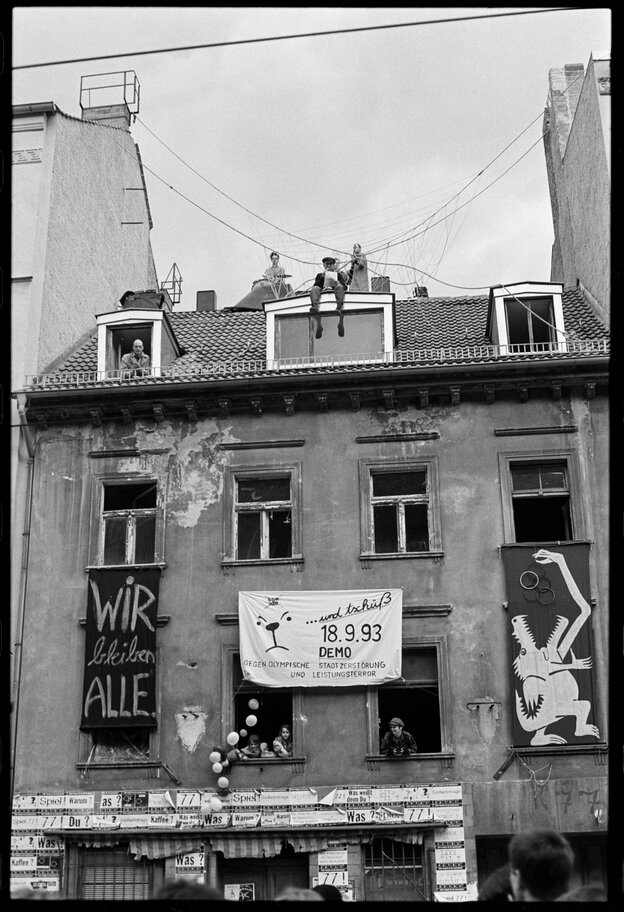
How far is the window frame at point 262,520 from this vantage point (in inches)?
782

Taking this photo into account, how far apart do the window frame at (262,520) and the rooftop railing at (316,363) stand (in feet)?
5.70

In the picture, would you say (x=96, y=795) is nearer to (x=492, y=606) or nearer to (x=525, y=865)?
(x=492, y=606)

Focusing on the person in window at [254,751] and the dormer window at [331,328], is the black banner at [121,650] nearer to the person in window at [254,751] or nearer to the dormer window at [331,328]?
the person in window at [254,751]

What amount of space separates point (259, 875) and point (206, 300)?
1616cm

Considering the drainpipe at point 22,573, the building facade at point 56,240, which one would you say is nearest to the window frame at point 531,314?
the building facade at point 56,240

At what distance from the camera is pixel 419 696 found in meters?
19.0

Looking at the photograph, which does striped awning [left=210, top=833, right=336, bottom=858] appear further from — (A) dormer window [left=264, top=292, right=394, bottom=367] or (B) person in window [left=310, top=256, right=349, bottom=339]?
(B) person in window [left=310, top=256, right=349, bottom=339]

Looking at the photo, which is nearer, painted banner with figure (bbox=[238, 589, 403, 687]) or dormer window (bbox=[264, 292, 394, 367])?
painted banner with figure (bbox=[238, 589, 403, 687])

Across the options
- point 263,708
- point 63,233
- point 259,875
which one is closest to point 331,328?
point 63,233

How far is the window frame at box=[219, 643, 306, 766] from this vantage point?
18.6 m

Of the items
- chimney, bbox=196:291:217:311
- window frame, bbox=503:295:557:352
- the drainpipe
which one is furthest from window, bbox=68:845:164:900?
chimney, bbox=196:291:217:311

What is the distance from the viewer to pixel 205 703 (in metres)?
19.1

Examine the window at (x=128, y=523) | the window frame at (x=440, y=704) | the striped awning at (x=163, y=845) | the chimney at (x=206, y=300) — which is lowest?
the striped awning at (x=163, y=845)

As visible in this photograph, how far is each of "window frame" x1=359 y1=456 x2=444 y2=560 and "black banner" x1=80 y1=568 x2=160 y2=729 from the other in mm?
3690
